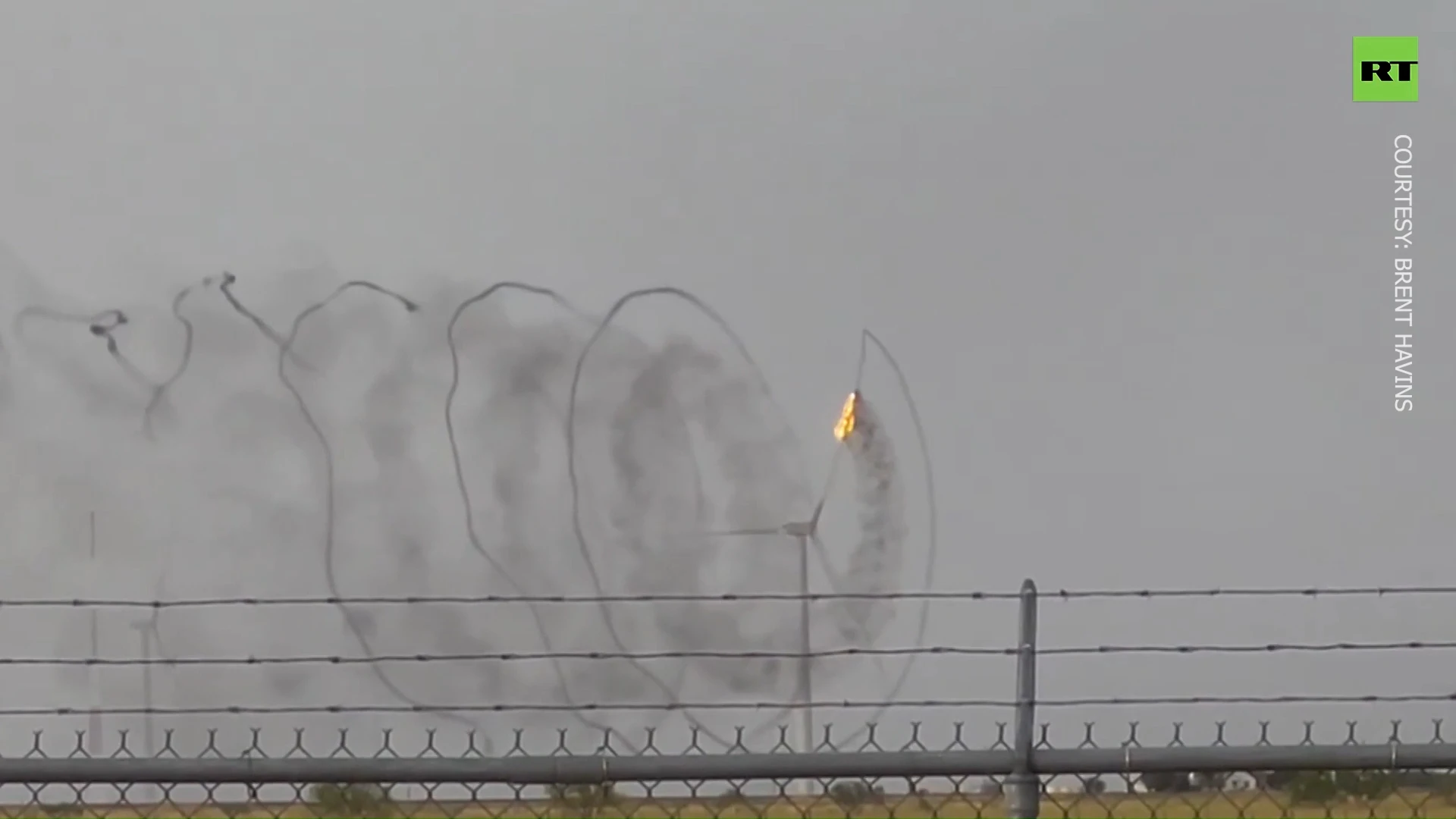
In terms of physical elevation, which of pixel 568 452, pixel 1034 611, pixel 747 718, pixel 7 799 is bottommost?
pixel 7 799

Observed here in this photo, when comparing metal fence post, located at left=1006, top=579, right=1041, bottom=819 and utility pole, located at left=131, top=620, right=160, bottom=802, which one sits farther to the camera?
utility pole, located at left=131, top=620, right=160, bottom=802

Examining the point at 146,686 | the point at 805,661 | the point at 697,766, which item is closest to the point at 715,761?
the point at 697,766

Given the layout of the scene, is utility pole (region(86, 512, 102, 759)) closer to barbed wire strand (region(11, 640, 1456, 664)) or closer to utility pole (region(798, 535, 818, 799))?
barbed wire strand (region(11, 640, 1456, 664))

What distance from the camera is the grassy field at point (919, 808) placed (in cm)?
330

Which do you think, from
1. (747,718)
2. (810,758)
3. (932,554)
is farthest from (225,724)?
(810,758)

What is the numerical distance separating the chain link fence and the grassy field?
10mm

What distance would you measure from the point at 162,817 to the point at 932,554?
7.65 ft

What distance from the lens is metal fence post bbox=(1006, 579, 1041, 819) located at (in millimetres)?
2377

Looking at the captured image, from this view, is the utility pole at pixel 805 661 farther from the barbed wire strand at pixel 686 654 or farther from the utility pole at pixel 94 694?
the utility pole at pixel 94 694

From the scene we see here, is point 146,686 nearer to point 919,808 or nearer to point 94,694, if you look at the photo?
point 94,694

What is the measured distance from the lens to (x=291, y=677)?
14.2 feet

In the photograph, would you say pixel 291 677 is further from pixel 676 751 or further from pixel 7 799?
pixel 676 751

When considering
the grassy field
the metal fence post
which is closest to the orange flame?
the grassy field

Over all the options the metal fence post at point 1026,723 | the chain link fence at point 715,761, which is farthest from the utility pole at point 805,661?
the metal fence post at point 1026,723
